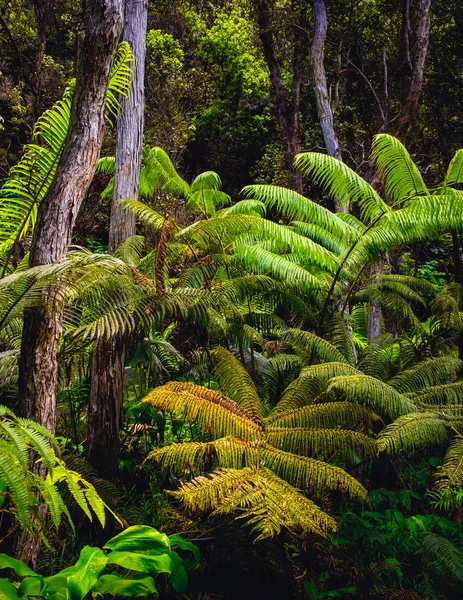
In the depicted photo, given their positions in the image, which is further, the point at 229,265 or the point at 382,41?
the point at 382,41

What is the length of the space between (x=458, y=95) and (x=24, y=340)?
11.8m

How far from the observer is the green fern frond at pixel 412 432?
2402 millimetres

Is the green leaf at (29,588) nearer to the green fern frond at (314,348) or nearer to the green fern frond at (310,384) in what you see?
the green fern frond at (310,384)

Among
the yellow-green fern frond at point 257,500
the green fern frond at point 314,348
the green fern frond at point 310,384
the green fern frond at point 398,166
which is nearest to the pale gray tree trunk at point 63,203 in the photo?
the yellow-green fern frond at point 257,500

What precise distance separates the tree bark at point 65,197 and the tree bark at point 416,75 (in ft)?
18.7

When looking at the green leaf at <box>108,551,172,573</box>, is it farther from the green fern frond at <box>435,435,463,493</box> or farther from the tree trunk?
the tree trunk

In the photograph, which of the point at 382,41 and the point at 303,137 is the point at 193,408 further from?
the point at 303,137

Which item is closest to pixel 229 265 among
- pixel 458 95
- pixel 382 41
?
pixel 382 41

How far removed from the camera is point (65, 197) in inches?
93.7

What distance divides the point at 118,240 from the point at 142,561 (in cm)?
302

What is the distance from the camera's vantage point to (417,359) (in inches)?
157

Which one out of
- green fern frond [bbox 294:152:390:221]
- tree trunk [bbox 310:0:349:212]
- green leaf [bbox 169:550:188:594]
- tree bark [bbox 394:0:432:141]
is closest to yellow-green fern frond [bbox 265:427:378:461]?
green leaf [bbox 169:550:188:594]

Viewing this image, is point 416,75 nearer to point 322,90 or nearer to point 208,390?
point 322,90

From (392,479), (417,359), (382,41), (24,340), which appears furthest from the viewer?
(382,41)
